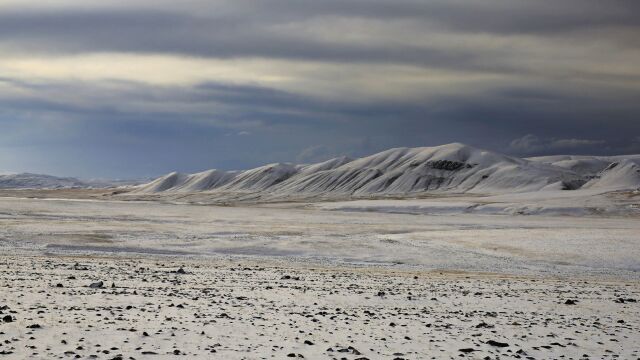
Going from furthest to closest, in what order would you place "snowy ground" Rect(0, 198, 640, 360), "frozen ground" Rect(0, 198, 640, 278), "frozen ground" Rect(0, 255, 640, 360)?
"frozen ground" Rect(0, 198, 640, 278) < "snowy ground" Rect(0, 198, 640, 360) < "frozen ground" Rect(0, 255, 640, 360)

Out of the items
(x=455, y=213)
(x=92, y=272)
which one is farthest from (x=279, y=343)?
(x=455, y=213)

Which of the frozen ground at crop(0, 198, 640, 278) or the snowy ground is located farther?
the frozen ground at crop(0, 198, 640, 278)

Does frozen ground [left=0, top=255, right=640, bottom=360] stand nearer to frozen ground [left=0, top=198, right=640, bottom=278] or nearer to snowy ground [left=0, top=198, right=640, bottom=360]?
snowy ground [left=0, top=198, right=640, bottom=360]

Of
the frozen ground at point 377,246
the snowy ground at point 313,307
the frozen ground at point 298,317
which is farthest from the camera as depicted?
the frozen ground at point 377,246

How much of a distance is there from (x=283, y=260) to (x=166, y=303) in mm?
18437

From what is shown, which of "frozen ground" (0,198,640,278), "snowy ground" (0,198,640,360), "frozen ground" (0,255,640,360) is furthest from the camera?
"frozen ground" (0,198,640,278)

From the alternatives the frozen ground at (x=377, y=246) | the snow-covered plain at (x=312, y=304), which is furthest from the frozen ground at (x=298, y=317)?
the frozen ground at (x=377, y=246)

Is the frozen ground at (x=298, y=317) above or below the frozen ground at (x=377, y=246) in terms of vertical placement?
above

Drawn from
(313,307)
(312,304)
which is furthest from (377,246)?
(313,307)

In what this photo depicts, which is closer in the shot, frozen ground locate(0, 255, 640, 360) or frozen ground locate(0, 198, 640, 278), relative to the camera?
frozen ground locate(0, 255, 640, 360)

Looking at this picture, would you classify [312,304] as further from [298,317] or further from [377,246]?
[377,246]

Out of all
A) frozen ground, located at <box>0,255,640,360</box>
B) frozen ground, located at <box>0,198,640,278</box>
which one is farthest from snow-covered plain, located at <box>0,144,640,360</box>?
frozen ground, located at <box>0,198,640,278</box>

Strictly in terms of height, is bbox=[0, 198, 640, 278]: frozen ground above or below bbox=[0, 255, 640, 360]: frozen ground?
below

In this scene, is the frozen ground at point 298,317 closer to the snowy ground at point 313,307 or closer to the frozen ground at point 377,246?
the snowy ground at point 313,307
